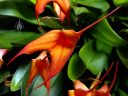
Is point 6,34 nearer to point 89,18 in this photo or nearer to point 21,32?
point 21,32

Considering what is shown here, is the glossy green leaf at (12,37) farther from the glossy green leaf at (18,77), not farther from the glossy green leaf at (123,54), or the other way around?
the glossy green leaf at (123,54)

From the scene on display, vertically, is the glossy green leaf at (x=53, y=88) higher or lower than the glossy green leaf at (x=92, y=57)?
lower

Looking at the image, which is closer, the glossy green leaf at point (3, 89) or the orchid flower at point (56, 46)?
the orchid flower at point (56, 46)

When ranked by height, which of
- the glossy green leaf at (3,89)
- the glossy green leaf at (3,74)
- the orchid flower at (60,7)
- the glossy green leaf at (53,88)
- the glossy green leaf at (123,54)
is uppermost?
the orchid flower at (60,7)

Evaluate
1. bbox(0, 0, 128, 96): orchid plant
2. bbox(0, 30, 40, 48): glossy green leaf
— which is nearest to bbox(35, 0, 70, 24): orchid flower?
bbox(0, 0, 128, 96): orchid plant

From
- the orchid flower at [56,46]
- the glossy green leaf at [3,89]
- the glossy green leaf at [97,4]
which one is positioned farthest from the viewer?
the glossy green leaf at [3,89]

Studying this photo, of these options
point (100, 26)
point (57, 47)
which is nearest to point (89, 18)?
point (100, 26)

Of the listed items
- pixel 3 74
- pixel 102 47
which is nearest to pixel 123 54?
pixel 102 47

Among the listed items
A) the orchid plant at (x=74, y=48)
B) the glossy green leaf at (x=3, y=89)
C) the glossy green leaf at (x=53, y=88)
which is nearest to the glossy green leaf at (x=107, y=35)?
the orchid plant at (x=74, y=48)
